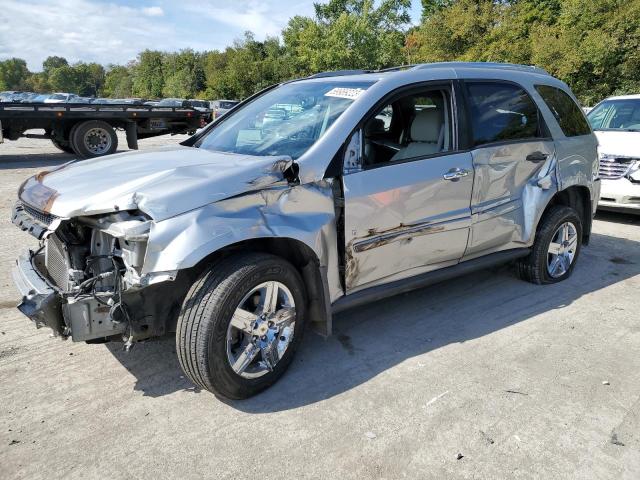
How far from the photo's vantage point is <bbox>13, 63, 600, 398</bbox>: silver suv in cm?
266

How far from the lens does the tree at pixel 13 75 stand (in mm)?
118125

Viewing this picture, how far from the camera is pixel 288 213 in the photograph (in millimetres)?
2953

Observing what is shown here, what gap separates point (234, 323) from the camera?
278 cm

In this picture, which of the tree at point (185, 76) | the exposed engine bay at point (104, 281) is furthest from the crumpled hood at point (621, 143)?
the tree at point (185, 76)

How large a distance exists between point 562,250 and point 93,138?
12.3 metres

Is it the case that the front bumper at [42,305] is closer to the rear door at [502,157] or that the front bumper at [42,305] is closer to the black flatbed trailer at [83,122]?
the rear door at [502,157]

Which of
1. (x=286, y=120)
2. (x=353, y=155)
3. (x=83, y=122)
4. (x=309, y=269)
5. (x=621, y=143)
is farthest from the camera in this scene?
(x=83, y=122)

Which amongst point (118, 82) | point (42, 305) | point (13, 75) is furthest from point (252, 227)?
point (13, 75)

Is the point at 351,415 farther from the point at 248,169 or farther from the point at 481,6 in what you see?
the point at 481,6

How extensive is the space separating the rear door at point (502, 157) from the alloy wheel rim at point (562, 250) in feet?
1.64

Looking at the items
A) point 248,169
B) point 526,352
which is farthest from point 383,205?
point 526,352

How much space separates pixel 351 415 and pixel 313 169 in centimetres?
142

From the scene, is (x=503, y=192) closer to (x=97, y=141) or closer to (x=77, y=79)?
(x=97, y=141)

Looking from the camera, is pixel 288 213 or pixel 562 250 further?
pixel 562 250
